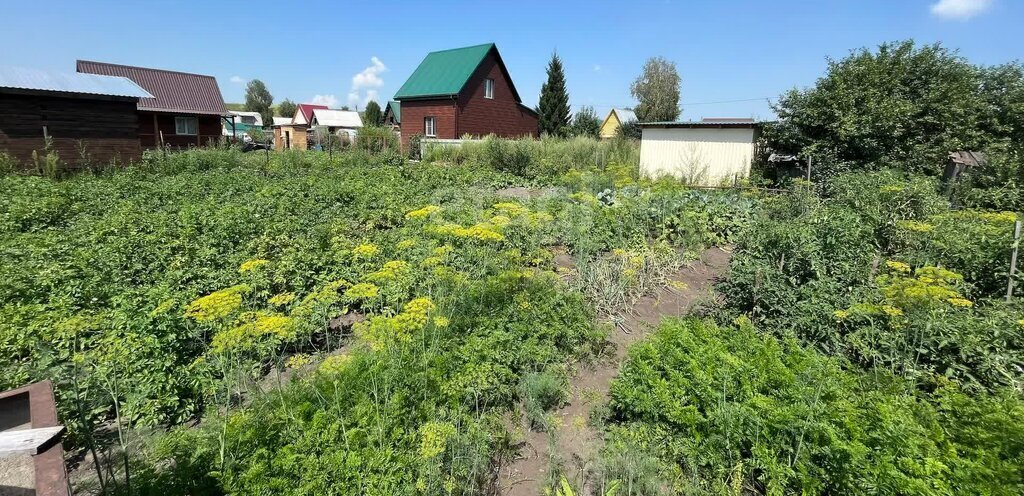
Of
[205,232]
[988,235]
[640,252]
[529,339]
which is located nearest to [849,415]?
[529,339]

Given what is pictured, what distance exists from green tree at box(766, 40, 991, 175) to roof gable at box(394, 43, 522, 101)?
1779 centimetres

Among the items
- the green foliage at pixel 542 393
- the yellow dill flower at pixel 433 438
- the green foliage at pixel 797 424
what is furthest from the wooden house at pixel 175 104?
the green foliage at pixel 797 424

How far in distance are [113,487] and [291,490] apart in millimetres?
1111

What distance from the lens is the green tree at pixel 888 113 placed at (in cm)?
1395

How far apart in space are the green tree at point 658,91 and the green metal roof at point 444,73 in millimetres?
21022

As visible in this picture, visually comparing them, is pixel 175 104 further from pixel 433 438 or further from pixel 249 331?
→ pixel 433 438

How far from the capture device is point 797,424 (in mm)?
2725

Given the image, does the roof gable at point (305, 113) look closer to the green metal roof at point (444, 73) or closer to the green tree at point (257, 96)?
the green metal roof at point (444, 73)

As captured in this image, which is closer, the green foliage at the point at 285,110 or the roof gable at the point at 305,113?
the roof gable at the point at 305,113

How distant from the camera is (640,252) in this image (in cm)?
685

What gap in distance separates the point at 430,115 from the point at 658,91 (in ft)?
88.8

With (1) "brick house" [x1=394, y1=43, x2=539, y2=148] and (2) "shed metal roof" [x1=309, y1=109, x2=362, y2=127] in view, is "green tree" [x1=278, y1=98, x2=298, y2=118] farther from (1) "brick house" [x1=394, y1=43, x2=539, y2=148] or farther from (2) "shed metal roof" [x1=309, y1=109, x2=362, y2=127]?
(1) "brick house" [x1=394, y1=43, x2=539, y2=148]

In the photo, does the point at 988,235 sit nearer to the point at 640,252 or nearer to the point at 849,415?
the point at 640,252

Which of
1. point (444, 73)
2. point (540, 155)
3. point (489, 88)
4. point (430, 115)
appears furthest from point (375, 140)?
point (489, 88)
